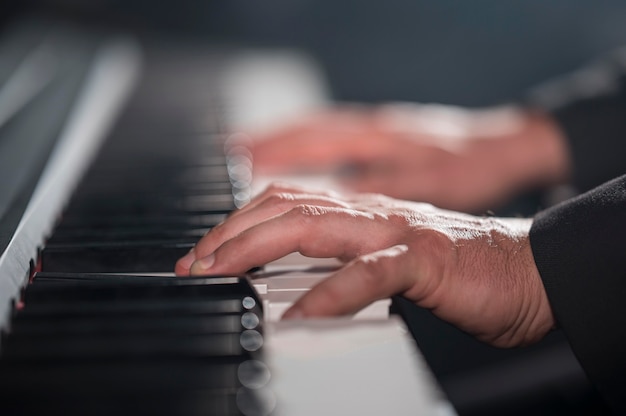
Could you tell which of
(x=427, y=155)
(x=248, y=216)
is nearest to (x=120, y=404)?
(x=248, y=216)

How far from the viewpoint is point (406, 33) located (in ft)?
8.68

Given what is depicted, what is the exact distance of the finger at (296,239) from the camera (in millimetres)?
590

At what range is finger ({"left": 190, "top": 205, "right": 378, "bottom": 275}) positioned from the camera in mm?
590

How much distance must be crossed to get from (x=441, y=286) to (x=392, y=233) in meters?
0.06

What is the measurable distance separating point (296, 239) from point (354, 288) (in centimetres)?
9

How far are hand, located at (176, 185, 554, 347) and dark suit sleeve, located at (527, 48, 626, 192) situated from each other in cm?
57

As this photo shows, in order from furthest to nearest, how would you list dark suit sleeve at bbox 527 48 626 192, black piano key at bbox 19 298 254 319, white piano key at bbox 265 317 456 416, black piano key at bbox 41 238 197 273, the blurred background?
the blurred background < dark suit sleeve at bbox 527 48 626 192 < black piano key at bbox 41 238 197 273 < black piano key at bbox 19 298 254 319 < white piano key at bbox 265 317 456 416

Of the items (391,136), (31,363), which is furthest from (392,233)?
(391,136)

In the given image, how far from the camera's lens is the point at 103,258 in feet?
2.18

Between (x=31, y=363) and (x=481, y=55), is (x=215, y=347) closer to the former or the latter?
(x=31, y=363)

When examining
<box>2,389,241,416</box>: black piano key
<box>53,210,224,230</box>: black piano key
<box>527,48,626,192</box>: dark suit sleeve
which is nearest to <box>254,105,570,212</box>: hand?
<box>527,48,626,192</box>: dark suit sleeve

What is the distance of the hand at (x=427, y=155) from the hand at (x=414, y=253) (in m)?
0.54

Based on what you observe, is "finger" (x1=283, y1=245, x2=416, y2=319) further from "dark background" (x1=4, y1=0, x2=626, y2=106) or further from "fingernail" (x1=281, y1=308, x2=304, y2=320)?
"dark background" (x1=4, y1=0, x2=626, y2=106)

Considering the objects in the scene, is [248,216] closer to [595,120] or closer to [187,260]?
[187,260]
